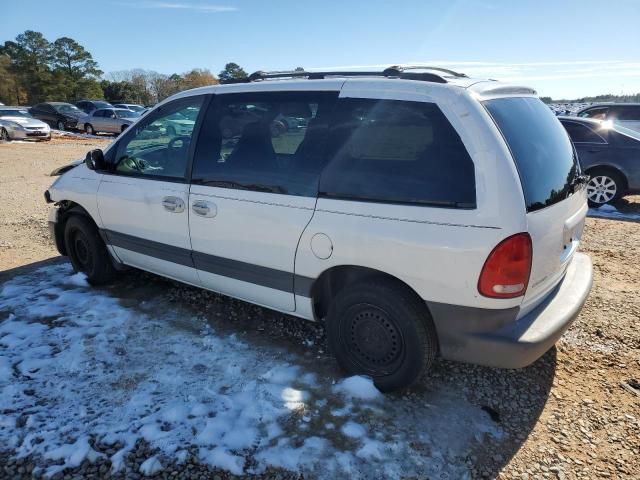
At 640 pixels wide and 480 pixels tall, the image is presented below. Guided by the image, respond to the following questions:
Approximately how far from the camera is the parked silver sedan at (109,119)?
75.2ft

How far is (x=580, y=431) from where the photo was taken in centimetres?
259

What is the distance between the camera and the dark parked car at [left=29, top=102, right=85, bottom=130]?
25891mm

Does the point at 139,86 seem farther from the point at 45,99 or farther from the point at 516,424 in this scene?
the point at 516,424

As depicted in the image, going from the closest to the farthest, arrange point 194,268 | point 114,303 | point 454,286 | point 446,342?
1. point 454,286
2. point 446,342
3. point 194,268
4. point 114,303

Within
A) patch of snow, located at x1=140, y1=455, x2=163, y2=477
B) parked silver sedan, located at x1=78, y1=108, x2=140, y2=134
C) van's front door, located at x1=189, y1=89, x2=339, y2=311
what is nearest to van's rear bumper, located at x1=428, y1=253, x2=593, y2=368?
van's front door, located at x1=189, y1=89, x2=339, y2=311

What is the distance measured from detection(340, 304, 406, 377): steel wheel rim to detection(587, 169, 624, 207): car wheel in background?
683 cm

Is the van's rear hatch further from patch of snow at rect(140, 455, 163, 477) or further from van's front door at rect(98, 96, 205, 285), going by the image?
van's front door at rect(98, 96, 205, 285)

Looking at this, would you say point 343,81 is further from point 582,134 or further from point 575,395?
point 582,134

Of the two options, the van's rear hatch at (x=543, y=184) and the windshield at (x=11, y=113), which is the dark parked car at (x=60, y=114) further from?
the van's rear hatch at (x=543, y=184)

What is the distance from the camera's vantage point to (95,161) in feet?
13.1

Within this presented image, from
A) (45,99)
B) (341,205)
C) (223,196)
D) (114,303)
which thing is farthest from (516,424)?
(45,99)

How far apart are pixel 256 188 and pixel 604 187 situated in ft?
24.3

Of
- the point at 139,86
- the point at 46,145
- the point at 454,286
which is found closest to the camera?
the point at 454,286

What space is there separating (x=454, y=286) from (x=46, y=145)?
20.6m
